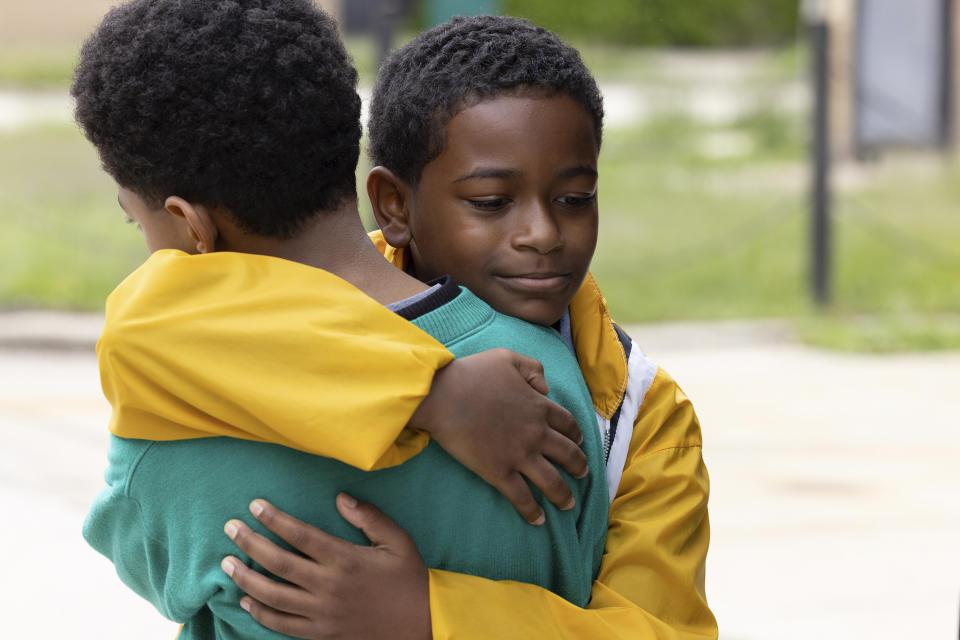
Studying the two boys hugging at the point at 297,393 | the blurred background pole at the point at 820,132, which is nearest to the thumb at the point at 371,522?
the two boys hugging at the point at 297,393

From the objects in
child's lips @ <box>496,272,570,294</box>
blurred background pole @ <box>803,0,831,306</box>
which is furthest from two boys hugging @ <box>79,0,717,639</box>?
blurred background pole @ <box>803,0,831,306</box>

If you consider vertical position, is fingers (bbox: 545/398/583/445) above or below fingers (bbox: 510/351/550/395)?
below

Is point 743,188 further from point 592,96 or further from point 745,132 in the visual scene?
point 592,96

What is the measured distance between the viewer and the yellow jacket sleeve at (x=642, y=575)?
1.26 m

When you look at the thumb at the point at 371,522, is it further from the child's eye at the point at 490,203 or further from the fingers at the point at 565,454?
the child's eye at the point at 490,203

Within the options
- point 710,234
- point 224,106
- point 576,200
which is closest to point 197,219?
point 224,106

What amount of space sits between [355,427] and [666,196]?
13.2 meters

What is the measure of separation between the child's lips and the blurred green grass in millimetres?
6500

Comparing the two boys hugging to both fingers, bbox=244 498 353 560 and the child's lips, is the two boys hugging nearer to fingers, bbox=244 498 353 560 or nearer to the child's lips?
fingers, bbox=244 498 353 560

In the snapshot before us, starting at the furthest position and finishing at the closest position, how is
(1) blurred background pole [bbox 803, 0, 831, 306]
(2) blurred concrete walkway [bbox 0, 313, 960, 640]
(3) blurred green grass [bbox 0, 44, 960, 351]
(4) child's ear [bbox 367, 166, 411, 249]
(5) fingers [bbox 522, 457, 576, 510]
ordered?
(3) blurred green grass [bbox 0, 44, 960, 351] → (1) blurred background pole [bbox 803, 0, 831, 306] → (2) blurred concrete walkway [bbox 0, 313, 960, 640] → (4) child's ear [bbox 367, 166, 411, 249] → (5) fingers [bbox 522, 457, 576, 510]

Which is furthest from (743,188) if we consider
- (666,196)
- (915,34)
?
(915,34)

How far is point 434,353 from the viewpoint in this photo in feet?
3.91

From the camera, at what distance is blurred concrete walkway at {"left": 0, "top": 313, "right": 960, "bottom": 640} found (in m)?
4.14

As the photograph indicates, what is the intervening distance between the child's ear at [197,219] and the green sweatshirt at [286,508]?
0.36 ft
